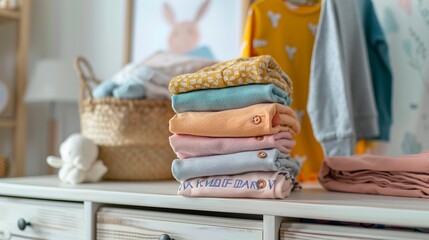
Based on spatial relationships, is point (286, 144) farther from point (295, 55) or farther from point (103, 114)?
point (103, 114)

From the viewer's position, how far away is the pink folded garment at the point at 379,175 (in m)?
1.06

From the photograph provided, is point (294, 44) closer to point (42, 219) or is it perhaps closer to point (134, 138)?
point (134, 138)

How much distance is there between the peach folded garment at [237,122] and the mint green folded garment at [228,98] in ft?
0.04

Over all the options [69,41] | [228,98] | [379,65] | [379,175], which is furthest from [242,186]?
[69,41]

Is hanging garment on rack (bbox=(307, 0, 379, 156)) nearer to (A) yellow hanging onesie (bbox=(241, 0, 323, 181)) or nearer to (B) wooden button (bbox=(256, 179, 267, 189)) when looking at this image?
(A) yellow hanging onesie (bbox=(241, 0, 323, 181))

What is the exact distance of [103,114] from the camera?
4.86ft

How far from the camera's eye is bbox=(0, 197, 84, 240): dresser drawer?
48.6 inches

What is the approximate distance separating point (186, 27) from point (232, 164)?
3.31ft

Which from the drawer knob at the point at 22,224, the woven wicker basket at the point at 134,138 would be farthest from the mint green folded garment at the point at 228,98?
the drawer knob at the point at 22,224

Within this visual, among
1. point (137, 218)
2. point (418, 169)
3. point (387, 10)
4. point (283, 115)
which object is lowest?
point (137, 218)

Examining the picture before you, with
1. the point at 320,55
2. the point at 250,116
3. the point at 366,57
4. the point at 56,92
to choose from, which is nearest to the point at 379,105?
the point at 366,57

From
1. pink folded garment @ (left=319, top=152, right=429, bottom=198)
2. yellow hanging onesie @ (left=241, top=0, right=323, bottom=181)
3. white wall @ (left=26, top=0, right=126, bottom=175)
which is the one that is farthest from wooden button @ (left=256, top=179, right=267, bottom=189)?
white wall @ (left=26, top=0, right=126, bottom=175)

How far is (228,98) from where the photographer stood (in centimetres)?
106

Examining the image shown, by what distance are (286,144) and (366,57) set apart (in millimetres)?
492
